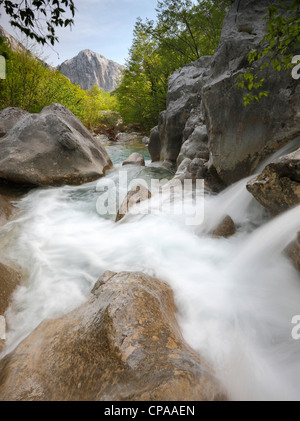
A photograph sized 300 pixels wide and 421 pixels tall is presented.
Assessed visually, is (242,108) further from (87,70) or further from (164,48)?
(87,70)

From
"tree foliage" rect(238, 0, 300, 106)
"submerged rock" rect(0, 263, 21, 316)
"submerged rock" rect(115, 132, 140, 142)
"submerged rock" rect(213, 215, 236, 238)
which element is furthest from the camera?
"submerged rock" rect(115, 132, 140, 142)

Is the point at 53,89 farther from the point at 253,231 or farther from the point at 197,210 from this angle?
the point at 253,231

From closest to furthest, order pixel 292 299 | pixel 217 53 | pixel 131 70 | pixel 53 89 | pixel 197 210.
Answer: pixel 292 299, pixel 197 210, pixel 217 53, pixel 53 89, pixel 131 70

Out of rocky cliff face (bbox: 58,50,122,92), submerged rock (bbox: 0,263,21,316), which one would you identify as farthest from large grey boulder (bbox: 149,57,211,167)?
rocky cliff face (bbox: 58,50,122,92)

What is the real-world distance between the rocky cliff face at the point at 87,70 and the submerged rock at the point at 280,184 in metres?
107

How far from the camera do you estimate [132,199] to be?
18.7 feet

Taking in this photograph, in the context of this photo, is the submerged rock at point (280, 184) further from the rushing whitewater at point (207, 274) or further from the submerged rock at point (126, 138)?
the submerged rock at point (126, 138)

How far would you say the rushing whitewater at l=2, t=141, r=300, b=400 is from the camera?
74.8 inches

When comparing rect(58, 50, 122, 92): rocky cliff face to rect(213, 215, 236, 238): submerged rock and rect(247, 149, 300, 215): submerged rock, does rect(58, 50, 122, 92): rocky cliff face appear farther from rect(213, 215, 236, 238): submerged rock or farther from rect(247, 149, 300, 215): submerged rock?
rect(247, 149, 300, 215): submerged rock

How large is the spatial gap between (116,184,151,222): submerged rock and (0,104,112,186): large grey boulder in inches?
132

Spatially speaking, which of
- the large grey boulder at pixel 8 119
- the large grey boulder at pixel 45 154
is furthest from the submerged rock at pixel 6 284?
the large grey boulder at pixel 8 119
